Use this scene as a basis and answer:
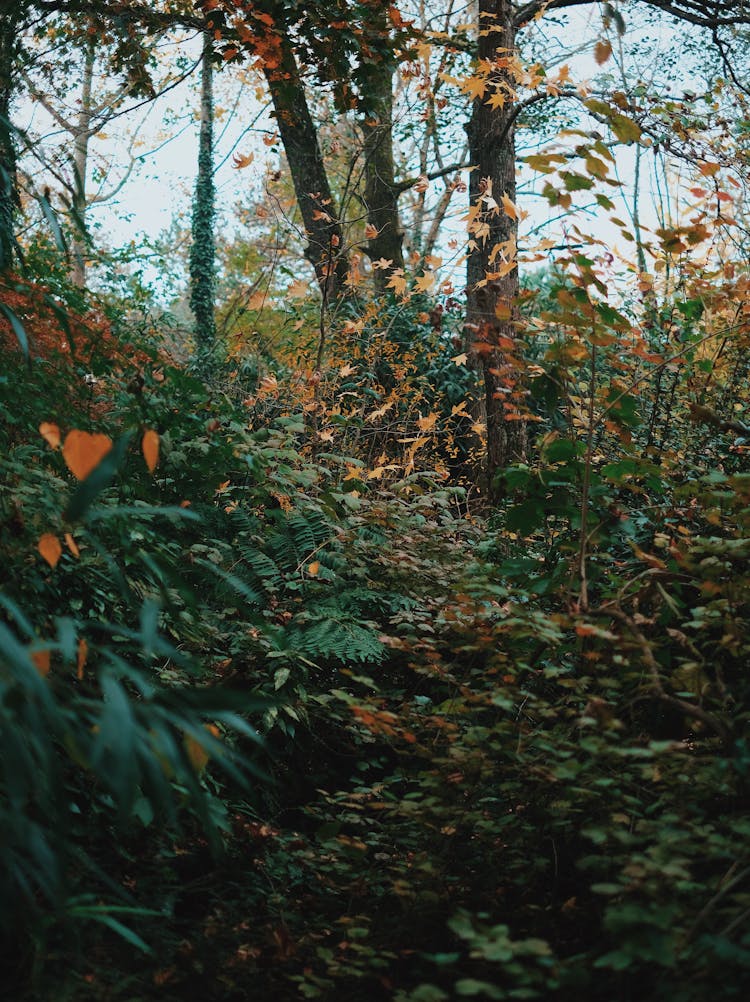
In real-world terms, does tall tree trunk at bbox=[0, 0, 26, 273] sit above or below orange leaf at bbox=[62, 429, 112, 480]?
above

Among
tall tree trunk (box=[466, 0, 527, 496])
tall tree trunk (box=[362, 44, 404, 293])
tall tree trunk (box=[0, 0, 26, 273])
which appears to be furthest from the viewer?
tall tree trunk (box=[362, 44, 404, 293])

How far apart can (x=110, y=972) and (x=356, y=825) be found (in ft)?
3.73

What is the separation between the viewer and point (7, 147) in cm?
192

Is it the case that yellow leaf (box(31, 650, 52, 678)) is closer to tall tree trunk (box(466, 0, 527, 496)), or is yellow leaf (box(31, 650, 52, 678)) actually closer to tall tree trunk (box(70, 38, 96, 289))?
tall tree trunk (box(70, 38, 96, 289))

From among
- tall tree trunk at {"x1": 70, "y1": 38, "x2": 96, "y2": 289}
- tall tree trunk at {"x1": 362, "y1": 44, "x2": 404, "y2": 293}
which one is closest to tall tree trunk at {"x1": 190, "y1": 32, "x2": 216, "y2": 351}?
tall tree trunk at {"x1": 70, "y1": 38, "x2": 96, "y2": 289}

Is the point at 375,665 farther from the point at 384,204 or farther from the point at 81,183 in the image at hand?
the point at 384,204

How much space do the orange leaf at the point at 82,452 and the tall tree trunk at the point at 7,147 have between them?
2.39 feet

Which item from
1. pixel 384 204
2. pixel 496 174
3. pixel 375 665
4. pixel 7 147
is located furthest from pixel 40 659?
pixel 384 204

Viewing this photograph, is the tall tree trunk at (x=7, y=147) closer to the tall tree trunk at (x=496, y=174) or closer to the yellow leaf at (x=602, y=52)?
the yellow leaf at (x=602, y=52)

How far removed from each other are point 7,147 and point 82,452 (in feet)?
3.40

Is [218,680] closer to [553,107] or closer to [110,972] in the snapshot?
[110,972]

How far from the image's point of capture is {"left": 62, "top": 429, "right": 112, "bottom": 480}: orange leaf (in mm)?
1266

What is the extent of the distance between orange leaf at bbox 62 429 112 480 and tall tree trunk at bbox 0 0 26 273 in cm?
73

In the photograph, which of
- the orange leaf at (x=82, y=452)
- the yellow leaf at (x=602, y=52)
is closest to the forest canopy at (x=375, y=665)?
the orange leaf at (x=82, y=452)
